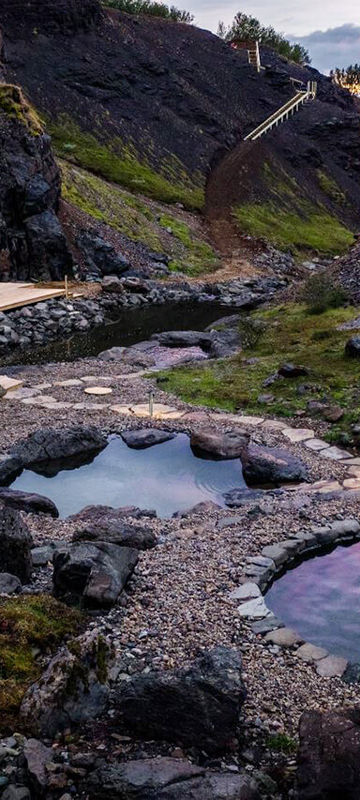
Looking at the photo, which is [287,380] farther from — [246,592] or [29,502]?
[246,592]

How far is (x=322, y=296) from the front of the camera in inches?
1031

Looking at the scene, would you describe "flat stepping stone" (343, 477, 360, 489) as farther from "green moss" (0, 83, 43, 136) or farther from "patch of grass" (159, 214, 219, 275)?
"patch of grass" (159, 214, 219, 275)

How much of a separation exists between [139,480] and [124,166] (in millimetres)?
45080

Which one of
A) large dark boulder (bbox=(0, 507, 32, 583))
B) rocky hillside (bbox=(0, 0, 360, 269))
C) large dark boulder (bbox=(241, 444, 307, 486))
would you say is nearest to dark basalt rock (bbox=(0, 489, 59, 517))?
Result: large dark boulder (bbox=(0, 507, 32, 583))

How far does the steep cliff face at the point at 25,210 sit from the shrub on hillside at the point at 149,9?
169 ft

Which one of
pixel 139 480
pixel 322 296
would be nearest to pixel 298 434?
pixel 139 480

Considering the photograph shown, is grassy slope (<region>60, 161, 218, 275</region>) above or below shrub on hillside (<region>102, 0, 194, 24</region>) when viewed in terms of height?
below

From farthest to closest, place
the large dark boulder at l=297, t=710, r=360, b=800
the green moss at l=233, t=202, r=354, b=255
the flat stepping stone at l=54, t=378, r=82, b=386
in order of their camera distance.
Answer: the green moss at l=233, t=202, r=354, b=255 → the flat stepping stone at l=54, t=378, r=82, b=386 → the large dark boulder at l=297, t=710, r=360, b=800

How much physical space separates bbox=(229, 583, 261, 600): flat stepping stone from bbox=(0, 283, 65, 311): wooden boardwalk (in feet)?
69.7

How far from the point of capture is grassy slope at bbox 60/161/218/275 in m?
43.4

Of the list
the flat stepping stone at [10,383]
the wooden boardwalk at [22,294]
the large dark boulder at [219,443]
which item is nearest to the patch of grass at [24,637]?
the large dark boulder at [219,443]

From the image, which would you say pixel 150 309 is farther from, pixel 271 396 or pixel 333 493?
pixel 333 493

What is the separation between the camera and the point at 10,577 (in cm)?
917

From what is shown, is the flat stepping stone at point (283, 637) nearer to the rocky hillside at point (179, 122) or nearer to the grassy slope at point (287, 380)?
the grassy slope at point (287, 380)
